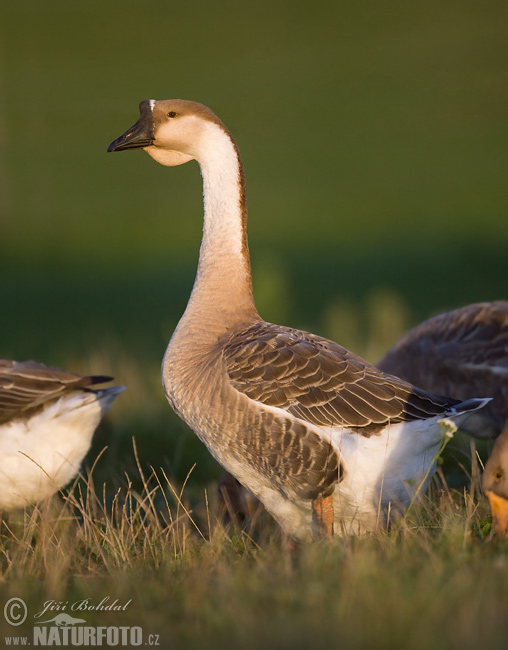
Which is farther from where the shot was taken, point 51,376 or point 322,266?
point 322,266

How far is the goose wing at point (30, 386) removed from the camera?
6195 millimetres

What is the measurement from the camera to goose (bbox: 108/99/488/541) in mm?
4906

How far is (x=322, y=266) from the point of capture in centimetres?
2288

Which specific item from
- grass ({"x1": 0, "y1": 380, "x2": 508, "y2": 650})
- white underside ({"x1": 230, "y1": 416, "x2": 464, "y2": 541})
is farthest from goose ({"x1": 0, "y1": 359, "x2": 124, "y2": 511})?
white underside ({"x1": 230, "y1": 416, "x2": 464, "y2": 541})

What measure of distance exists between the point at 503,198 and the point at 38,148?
2056 cm

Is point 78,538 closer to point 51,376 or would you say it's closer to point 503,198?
point 51,376

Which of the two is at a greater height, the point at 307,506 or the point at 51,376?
the point at 51,376

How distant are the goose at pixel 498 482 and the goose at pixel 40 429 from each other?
299 centimetres

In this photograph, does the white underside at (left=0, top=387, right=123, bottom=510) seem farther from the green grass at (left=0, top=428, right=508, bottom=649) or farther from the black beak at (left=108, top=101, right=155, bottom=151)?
the black beak at (left=108, top=101, right=155, bottom=151)

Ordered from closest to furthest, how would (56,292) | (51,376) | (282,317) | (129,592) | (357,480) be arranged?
(129,592)
(357,480)
(51,376)
(282,317)
(56,292)

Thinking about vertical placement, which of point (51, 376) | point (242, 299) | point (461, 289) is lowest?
point (461, 289)

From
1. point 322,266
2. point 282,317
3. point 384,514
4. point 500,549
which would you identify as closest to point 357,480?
point 384,514

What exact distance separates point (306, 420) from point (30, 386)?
2.35 meters

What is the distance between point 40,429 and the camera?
624 centimetres
